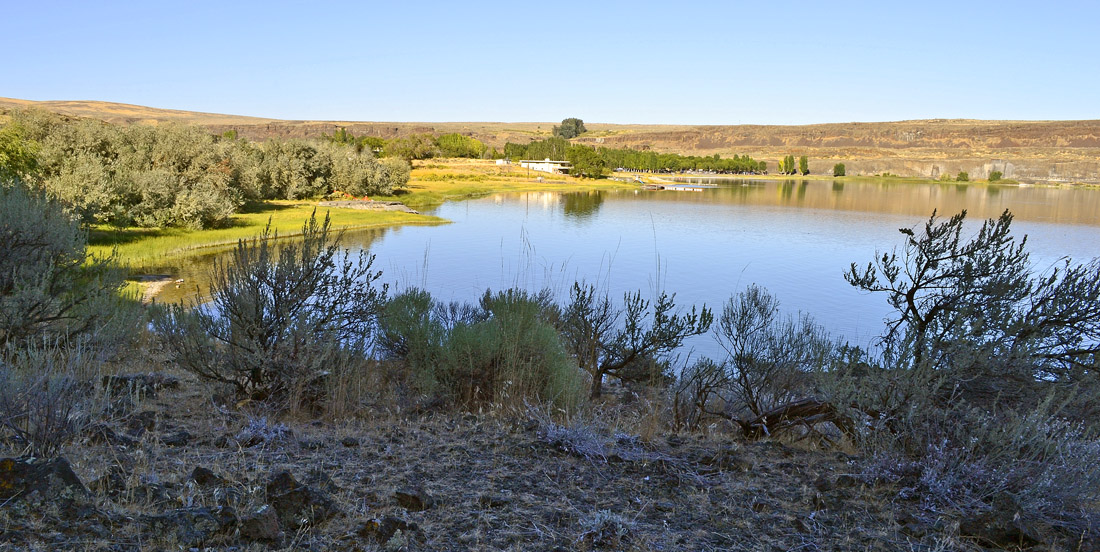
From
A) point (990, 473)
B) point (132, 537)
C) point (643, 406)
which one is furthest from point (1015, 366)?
point (132, 537)

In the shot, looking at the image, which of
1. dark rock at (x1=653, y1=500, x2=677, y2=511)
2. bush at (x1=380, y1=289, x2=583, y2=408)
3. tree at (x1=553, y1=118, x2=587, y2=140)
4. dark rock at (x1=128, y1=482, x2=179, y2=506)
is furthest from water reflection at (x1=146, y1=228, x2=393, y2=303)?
tree at (x1=553, y1=118, x2=587, y2=140)

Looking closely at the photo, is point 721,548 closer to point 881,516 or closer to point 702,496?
point 702,496

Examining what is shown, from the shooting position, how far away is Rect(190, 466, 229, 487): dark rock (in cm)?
309

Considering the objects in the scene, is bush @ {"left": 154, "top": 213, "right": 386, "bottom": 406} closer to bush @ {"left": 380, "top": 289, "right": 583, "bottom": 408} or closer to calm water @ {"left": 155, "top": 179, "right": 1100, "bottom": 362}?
bush @ {"left": 380, "top": 289, "right": 583, "bottom": 408}

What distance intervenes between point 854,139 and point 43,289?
187941 millimetres

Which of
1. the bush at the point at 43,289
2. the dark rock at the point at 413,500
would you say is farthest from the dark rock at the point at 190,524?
the bush at the point at 43,289

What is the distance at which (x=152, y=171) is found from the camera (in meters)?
25.4

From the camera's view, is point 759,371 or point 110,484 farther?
point 759,371

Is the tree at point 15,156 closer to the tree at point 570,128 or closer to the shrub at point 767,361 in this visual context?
the shrub at point 767,361

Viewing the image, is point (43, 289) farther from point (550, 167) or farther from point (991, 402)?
point (550, 167)

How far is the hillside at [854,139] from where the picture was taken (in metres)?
125

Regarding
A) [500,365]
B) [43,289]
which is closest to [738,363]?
[500,365]

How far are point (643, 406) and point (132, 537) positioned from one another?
4.96 m

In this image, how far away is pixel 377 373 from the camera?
6941 mm
